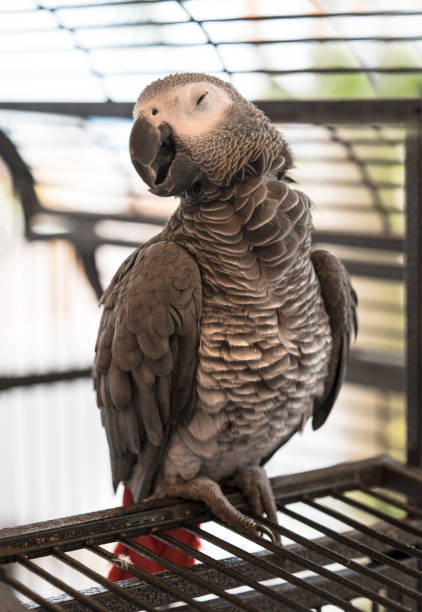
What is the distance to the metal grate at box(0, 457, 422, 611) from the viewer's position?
778mm

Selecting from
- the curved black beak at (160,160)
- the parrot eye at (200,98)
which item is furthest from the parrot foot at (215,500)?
the parrot eye at (200,98)

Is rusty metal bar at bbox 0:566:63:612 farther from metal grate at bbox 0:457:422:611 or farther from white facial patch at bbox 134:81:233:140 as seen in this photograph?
white facial patch at bbox 134:81:233:140

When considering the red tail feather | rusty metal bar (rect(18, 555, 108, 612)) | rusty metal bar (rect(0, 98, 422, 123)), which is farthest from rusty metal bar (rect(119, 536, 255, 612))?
rusty metal bar (rect(0, 98, 422, 123))

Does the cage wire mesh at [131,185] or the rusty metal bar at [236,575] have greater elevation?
the cage wire mesh at [131,185]

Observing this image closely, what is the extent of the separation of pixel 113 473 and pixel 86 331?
1.58 meters

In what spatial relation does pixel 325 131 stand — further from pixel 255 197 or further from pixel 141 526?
pixel 141 526

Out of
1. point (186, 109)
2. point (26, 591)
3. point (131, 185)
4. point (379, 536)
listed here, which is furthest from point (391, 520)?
point (131, 185)

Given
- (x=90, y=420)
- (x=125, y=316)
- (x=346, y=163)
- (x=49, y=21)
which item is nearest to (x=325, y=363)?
(x=125, y=316)

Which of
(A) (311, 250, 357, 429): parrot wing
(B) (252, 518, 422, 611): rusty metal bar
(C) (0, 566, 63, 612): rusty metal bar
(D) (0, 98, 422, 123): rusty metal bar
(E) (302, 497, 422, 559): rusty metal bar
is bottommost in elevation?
(C) (0, 566, 63, 612): rusty metal bar

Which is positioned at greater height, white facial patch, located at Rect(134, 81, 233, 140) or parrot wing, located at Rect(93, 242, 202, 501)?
white facial patch, located at Rect(134, 81, 233, 140)

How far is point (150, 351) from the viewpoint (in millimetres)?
1008

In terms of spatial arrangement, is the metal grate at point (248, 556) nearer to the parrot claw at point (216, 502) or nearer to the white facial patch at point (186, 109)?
the parrot claw at point (216, 502)

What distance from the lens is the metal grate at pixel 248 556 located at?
778 mm

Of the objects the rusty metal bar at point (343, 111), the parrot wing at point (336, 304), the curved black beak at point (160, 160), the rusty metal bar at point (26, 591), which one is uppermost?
the rusty metal bar at point (343, 111)
